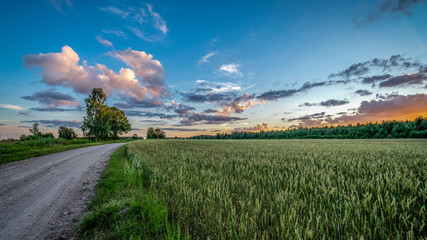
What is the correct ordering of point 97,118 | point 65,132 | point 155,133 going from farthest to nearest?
point 155,133
point 65,132
point 97,118

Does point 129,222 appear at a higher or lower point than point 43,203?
higher

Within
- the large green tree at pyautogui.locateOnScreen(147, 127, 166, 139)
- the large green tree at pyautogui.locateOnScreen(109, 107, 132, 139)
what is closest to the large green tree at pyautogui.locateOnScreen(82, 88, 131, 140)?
the large green tree at pyautogui.locateOnScreen(109, 107, 132, 139)

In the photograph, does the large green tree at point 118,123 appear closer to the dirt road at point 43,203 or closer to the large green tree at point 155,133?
the large green tree at point 155,133

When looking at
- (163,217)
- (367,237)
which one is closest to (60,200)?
(163,217)

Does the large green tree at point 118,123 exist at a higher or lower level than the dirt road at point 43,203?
higher

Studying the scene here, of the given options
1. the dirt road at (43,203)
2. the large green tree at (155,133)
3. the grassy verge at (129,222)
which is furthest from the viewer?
the large green tree at (155,133)

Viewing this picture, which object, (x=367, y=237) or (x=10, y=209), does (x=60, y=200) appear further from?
(x=367, y=237)

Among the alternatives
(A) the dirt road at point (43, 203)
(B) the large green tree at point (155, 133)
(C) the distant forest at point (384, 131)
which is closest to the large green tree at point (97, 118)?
(A) the dirt road at point (43, 203)

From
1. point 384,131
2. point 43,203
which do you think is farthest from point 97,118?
point 384,131

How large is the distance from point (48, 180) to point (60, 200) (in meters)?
3.25

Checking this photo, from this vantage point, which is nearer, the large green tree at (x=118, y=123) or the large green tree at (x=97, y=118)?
the large green tree at (x=97, y=118)

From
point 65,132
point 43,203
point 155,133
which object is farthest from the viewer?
point 155,133

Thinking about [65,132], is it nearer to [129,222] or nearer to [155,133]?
[155,133]

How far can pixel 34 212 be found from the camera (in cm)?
454
